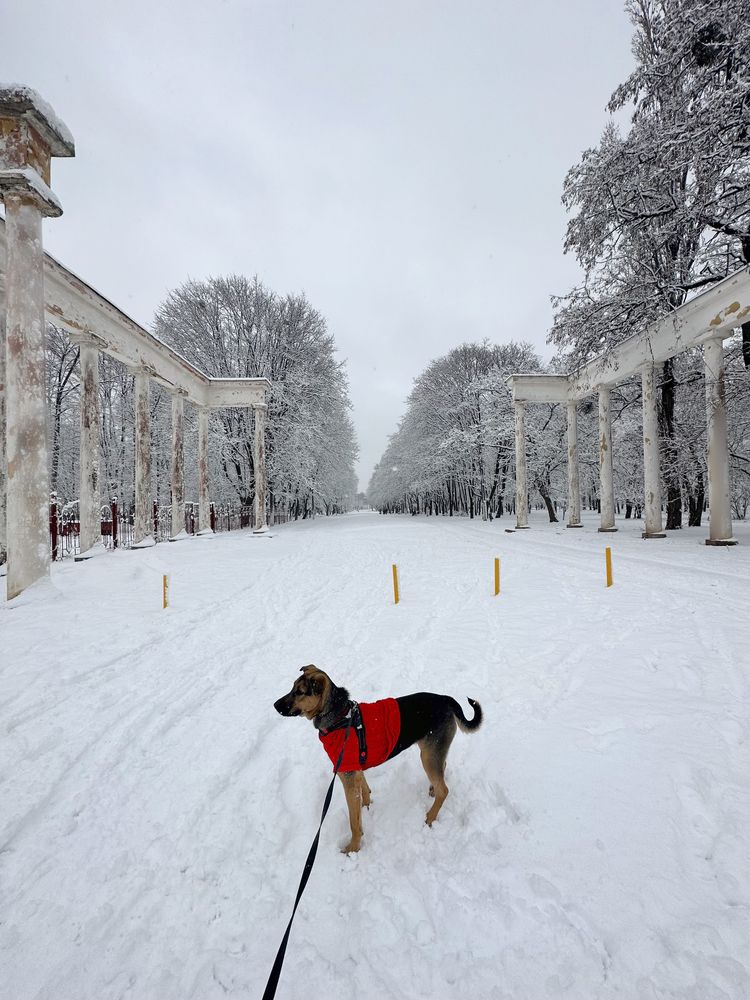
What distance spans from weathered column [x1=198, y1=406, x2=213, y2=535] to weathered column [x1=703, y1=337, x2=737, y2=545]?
707 inches

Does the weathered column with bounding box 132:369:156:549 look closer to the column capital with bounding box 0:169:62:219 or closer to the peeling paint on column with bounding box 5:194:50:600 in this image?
the peeling paint on column with bounding box 5:194:50:600

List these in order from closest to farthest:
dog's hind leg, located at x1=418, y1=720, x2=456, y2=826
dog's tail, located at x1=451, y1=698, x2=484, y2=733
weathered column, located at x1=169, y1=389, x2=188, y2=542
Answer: dog's hind leg, located at x1=418, y1=720, x2=456, y2=826 < dog's tail, located at x1=451, y1=698, x2=484, y2=733 < weathered column, located at x1=169, y1=389, x2=188, y2=542

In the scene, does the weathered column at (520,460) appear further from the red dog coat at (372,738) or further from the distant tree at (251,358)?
the red dog coat at (372,738)

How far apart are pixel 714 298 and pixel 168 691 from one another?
49.9 feet

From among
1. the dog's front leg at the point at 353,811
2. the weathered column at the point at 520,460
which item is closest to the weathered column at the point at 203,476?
the weathered column at the point at 520,460

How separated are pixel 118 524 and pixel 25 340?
46.4 ft

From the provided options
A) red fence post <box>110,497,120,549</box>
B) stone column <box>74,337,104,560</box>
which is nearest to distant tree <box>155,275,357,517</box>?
red fence post <box>110,497,120,549</box>

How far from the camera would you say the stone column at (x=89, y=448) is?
11.9 m

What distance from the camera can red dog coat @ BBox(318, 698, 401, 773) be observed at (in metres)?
2.39

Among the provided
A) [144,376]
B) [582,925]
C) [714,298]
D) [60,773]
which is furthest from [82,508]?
[714,298]

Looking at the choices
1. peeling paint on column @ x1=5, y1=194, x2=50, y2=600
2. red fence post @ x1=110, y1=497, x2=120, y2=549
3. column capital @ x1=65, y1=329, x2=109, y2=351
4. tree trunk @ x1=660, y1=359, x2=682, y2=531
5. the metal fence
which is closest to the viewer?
peeling paint on column @ x1=5, y1=194, x2=50, y2=600

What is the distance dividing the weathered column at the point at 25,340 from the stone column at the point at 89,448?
15.1 ft

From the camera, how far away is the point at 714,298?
11.7 metres

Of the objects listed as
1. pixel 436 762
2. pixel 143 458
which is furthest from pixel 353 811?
pixel 143 458
